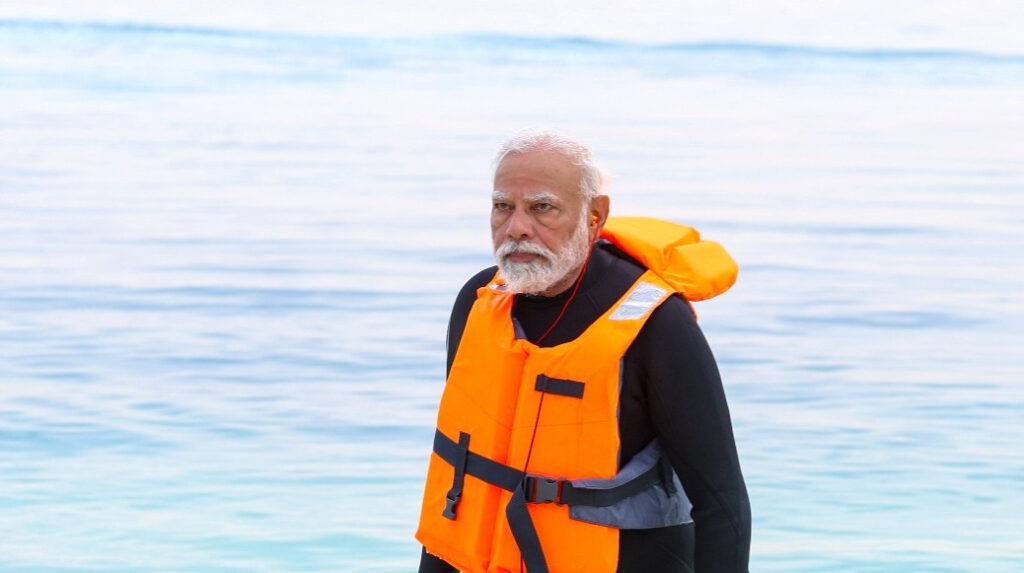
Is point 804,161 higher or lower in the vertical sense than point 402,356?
higher

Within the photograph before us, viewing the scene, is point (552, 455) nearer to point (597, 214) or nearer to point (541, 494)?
point (541, 494)

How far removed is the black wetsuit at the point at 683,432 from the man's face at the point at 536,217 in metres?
0.13

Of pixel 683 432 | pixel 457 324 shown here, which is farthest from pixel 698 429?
pixel 457 324

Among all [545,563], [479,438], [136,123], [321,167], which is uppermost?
[136,123]

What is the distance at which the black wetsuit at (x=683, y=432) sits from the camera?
276 cm

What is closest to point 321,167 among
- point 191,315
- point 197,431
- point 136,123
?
point 136,123

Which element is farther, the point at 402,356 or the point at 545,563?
the point at 402,356

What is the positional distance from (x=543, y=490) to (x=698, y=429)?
11.3 inches

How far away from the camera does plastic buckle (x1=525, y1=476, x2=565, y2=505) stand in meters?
2.83

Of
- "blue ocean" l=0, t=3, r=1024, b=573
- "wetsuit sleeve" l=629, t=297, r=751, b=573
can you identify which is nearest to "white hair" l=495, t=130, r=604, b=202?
"wetsuit sleeve" l=629, t=297, r=751, b=573

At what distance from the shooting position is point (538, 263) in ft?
9.25

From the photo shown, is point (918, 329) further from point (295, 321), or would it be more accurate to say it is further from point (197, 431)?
point (197, 431)

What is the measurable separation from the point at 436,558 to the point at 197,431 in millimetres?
5198

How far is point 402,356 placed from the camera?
962 cm
